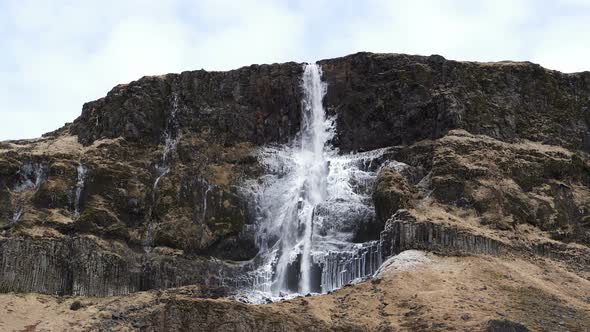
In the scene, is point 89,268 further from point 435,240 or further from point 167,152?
point 435,240

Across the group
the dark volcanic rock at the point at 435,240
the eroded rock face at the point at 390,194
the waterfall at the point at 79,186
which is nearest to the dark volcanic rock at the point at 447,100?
the eroded rock face at the point at 390,194

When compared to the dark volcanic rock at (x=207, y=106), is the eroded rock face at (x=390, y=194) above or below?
below

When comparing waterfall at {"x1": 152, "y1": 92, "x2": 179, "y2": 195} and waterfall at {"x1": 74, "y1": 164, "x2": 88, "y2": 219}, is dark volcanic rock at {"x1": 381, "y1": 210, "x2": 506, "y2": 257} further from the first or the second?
waterfall at {"x1": 74, "y1": 164, "x2": 88, "y2": 219}

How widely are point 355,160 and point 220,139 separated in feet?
31.9

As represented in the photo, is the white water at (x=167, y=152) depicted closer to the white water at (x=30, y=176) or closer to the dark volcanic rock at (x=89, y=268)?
the dark volcanic rock at (x=89, y=268)

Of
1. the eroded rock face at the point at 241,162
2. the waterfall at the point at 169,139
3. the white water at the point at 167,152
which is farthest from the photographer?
the waterfall at the point at 169,139

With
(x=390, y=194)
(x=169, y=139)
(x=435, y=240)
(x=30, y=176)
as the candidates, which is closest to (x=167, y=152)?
(x=169, y=139)

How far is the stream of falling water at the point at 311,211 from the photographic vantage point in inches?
3029

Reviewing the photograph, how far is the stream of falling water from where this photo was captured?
7694cm

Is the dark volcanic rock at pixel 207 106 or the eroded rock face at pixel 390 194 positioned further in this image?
the dark volcanic rock at pixel 207 106

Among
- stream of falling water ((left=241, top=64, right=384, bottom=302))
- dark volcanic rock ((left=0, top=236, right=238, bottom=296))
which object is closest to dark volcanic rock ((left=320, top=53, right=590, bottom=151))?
stream of falling water ((left=241, top=64, right=384, bottom=302))

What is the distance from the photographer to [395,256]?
71.8 metres

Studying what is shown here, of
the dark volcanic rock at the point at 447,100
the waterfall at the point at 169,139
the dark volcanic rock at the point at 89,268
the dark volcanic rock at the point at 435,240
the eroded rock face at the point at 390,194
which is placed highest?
the dark volcanic rock at the point at 447,100

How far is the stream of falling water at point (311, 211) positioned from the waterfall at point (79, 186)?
38.5 ft
